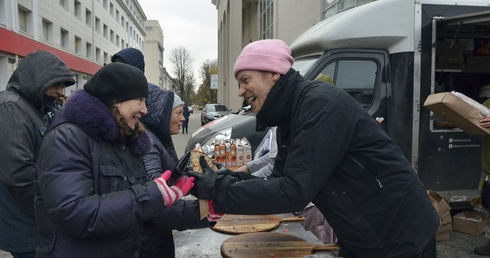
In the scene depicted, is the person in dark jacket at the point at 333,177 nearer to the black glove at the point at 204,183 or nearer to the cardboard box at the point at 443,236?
the black glove at the point at 204,183

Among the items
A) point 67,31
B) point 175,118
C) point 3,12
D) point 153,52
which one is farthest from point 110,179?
point 153,52

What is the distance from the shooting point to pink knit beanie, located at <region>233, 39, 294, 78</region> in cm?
194

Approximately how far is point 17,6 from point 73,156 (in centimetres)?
2152

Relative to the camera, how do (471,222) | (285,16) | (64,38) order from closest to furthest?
(471,222), (285,16), (64,38)

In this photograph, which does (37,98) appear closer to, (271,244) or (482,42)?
(271,244)

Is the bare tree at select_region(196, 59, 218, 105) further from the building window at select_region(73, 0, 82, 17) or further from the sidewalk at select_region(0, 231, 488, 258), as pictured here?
the sidewalk at select_region(0, 231, 488, 258)

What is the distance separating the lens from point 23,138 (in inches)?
98.8

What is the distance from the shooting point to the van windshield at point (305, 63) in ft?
17.8

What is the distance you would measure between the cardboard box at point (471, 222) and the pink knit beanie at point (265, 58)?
4698 mm

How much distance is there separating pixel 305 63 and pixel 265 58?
152 inches

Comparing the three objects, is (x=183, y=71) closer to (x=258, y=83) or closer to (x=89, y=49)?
(x=89, y=49)

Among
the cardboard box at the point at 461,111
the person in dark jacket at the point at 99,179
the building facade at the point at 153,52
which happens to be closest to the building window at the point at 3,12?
the cardboard box at the point at 461,111

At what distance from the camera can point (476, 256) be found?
15.5 ft

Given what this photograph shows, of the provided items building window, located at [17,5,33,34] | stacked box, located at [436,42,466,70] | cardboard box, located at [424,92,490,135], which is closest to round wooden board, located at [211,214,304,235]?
cardboard box, located at [424,92,490,135]
